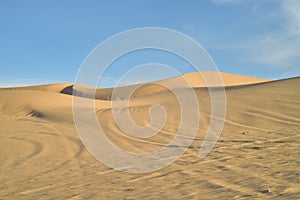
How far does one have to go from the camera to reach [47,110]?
1650cm

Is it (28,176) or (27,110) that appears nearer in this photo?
(28,176)

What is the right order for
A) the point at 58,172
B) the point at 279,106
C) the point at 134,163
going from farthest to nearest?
1. the point at 279,106
2. the point at 134,163
3. the point at 58,172

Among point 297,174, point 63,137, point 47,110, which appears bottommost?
point 297,174

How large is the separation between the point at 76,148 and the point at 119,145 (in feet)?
3.74

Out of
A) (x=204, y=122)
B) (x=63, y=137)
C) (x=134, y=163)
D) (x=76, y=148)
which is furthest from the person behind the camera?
(x=204, y=122)

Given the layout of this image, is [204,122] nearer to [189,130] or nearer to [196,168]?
[189,130]

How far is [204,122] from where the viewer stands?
37.3 ft

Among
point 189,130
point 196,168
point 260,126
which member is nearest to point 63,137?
point 189,130

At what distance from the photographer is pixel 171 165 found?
597cm

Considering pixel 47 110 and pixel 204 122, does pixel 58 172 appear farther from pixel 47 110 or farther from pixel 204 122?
pixel 47 110

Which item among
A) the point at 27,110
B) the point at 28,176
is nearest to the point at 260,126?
the point at 28,176

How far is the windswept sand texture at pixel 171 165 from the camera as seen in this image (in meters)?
4.41

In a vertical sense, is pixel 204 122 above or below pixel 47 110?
below

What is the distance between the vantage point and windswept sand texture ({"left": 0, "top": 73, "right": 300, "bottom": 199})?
14.5 ft
